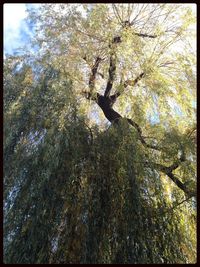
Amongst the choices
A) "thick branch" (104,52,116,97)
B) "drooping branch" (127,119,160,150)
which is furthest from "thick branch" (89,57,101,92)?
"drooping branch" (127,119,160,150)

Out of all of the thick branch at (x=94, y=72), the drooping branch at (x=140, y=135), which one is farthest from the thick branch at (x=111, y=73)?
the drooping branch at (x=140, y=135)

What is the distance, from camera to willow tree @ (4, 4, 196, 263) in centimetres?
356

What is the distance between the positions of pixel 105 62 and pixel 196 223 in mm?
3714

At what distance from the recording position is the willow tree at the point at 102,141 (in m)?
3.56

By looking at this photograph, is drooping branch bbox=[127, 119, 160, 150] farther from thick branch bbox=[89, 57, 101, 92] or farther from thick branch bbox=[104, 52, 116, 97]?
thick branch bbox=[89, 57, 101, 92]

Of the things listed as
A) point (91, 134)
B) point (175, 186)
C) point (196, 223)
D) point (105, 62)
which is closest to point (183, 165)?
point (175, 186)

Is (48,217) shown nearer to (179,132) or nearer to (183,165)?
(183,165)

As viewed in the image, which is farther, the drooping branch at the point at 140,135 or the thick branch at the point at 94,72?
the thick branch at the point at 94,72

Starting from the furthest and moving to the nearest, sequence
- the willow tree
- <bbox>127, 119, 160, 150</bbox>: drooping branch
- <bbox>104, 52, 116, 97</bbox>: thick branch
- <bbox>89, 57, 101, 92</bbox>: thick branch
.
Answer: <bbox>89, 57, 101, 92</bbox>: thick branch, <bbox>104, 52, 116, 97</bbox>: thick branch, <bbox>127, 119, 160, 150</bbox>: drooping branch, the willow tree

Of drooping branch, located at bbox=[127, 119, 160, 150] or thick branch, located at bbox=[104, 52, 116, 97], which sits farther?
thick branch, located at bbox=[104, 52, 116, 97]

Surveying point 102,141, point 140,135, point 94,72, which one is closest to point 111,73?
point 94,72

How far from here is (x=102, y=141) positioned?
4.64 metres

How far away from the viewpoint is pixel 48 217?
11.8ft

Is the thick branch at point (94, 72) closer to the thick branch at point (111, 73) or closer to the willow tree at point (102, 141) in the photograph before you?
the willow tree at point (102, 141)
